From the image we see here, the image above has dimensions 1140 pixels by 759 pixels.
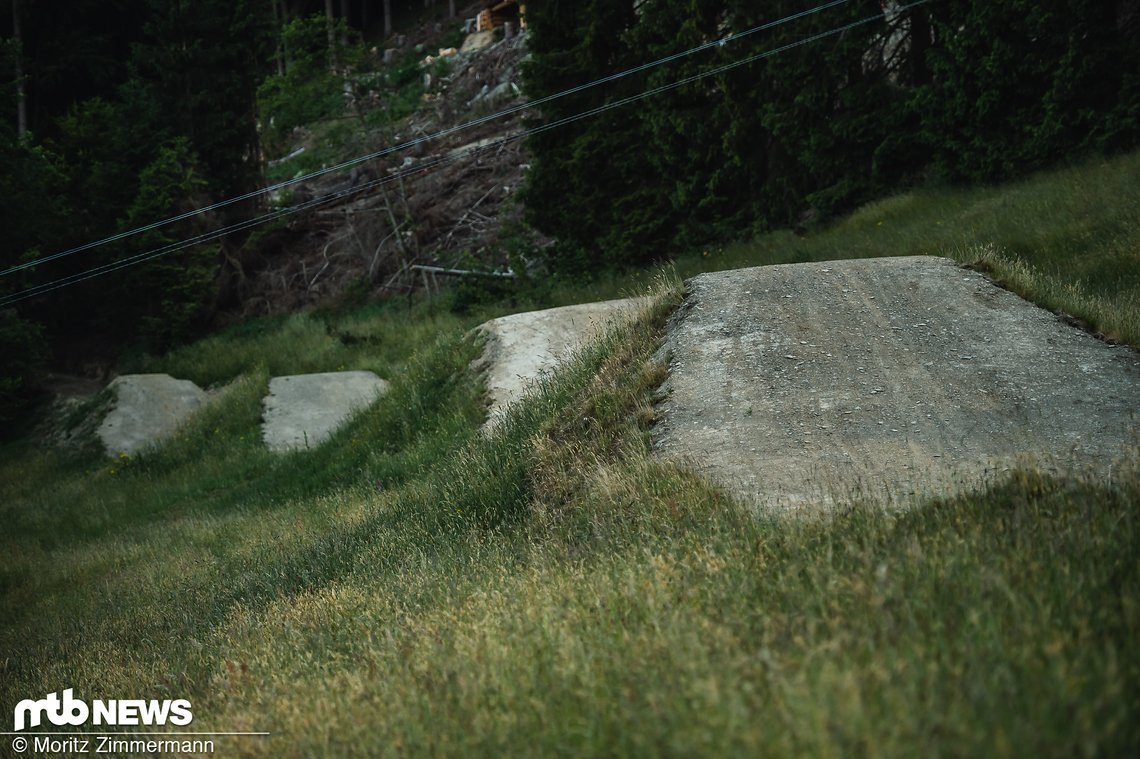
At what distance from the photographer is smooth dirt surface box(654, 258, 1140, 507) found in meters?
5.70

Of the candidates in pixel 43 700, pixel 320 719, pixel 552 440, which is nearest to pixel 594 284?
pixel 552 440

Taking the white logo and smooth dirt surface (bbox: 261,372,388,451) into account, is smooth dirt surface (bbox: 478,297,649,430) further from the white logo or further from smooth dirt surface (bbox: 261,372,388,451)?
the white logo

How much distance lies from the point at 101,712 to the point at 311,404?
44.5 ft

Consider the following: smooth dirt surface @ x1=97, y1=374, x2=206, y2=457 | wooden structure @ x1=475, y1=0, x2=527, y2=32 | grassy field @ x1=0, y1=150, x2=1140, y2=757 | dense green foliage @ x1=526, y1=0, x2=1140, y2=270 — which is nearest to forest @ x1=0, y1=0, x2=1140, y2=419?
dense green foliage @ x1=526, y1=0, x2=1140, y2=270

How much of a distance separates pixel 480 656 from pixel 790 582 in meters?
1.38

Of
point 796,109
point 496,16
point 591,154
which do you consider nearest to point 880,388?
point 796,109

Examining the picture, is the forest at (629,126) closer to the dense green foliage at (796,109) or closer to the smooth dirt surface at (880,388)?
the dense green foliage at (796,109)

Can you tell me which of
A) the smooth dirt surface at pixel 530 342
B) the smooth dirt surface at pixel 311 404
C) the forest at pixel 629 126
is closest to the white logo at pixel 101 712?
the smooth dirt surface at pixel 530 342

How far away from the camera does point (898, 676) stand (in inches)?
108

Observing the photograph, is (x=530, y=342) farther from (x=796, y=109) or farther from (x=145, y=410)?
(x=145, y=410)

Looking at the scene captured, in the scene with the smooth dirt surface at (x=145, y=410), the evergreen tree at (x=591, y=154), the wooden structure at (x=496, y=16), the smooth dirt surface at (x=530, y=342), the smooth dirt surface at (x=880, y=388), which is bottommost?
the smooth dirt surface at (x=145, y=410)

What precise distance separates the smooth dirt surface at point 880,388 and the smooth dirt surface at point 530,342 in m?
3.22

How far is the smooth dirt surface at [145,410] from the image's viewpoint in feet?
62.1

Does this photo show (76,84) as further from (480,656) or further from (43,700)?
(480,656)
